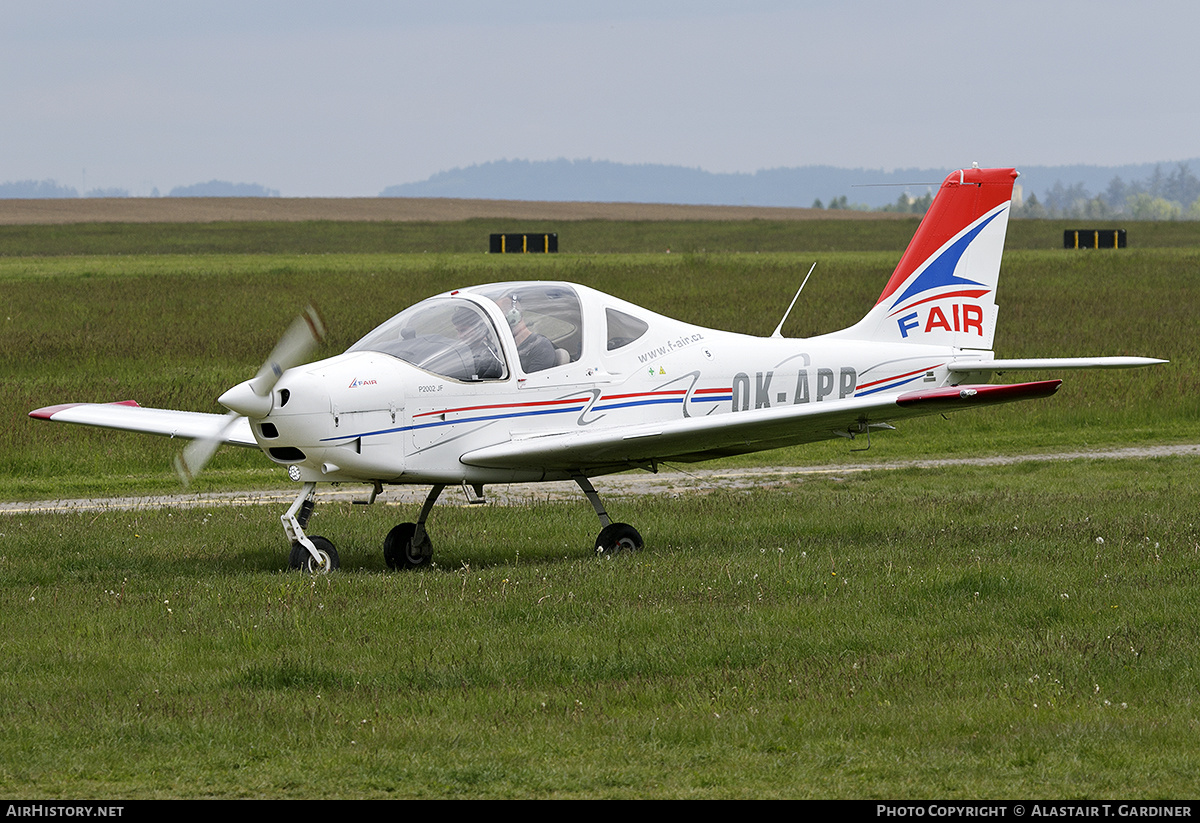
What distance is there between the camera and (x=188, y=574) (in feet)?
37.2

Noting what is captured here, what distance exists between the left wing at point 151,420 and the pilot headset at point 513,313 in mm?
2609

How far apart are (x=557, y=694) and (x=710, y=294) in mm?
28806

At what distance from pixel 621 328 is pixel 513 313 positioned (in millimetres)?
1083

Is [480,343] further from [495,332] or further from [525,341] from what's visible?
[525,341]

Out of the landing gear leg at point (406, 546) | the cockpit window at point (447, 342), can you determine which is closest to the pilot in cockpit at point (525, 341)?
the cockpit window at point (447, 342)

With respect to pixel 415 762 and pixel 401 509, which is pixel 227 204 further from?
pixel 415 762

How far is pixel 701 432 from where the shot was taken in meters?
11.5

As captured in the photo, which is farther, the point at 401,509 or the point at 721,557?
the point at 401,509

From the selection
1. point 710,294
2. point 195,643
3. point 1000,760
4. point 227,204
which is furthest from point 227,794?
point 227,204

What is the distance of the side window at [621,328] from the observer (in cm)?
1227

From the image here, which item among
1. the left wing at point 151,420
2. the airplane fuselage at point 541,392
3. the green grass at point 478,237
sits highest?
the green grass at point 478,237

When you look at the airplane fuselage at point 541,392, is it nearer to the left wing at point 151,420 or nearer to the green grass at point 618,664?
the green grass at point 618,664

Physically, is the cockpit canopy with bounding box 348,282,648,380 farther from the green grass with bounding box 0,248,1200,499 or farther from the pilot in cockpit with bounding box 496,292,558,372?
the green grass with bounding box 0,248,1200,499

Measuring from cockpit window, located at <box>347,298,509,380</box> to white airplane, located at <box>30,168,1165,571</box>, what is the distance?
0.01m
